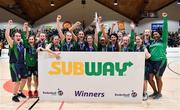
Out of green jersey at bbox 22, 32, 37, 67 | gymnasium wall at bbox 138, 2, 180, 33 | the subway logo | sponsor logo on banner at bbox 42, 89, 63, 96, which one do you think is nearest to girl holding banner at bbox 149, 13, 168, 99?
the subway logo

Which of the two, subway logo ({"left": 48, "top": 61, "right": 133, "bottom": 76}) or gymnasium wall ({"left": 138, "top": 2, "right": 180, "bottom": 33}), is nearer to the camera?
subway logo ({"left": 48, "top": 61, "right": 133, "bottom": 76})

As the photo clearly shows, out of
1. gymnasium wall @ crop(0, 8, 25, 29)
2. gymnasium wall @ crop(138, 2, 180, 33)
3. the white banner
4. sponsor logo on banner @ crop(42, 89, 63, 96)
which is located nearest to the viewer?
the white banner

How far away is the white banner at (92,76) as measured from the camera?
22.8 ft

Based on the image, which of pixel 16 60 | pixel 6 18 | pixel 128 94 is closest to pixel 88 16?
pixel 6 18

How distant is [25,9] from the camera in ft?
89.5

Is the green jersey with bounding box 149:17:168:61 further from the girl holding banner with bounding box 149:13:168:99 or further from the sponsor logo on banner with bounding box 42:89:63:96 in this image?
the sponsor logo on banner with bounding box 42:89:63:96

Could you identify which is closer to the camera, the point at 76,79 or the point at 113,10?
the point at 76,79

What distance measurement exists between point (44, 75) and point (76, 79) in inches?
27.1

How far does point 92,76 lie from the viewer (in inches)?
277

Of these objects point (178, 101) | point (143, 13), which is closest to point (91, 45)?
point (178, 101)

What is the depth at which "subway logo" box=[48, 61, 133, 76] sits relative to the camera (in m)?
6.97

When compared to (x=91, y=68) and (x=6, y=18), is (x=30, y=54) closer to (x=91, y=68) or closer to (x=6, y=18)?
(x=91, y=68)

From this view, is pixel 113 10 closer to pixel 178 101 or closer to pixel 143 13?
pixel 143 13

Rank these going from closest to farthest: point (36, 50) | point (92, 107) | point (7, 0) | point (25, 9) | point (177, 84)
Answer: point (92, 107), point (36, 50), point (177, 84), point (7, 0), point (25, 9)
